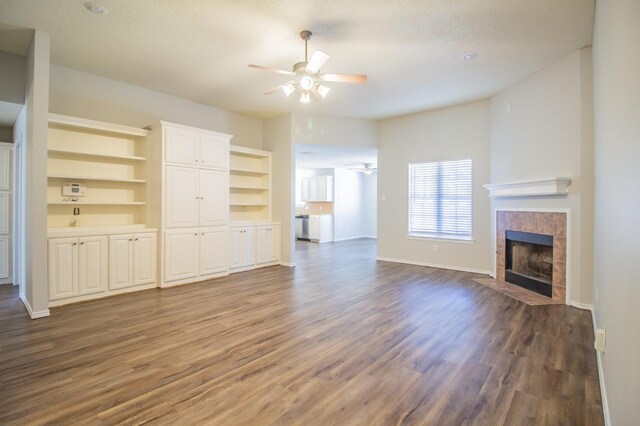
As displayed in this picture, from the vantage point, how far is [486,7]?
117 inches

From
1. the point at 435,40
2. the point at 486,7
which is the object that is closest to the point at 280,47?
the point at 435,40

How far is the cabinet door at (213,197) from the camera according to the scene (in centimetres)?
510

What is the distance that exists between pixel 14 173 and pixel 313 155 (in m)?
5.61

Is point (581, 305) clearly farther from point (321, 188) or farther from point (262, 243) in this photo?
point (321, 188)

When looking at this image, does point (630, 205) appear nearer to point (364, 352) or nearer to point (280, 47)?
point (364, 352)

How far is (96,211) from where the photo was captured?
4.61 m

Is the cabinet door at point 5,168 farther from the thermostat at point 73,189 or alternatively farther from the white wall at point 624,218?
the white wall at point 624,218

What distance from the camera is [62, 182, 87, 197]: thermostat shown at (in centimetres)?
426

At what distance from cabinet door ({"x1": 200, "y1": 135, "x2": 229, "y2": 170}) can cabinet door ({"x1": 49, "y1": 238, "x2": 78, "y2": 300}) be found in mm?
2035

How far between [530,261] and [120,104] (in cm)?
647

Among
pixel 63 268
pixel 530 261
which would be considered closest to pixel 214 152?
pixel 63 268

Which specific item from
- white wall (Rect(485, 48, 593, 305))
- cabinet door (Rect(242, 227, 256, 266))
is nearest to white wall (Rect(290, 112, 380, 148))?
cabinet door (Rect(242, 227, 256, 266))

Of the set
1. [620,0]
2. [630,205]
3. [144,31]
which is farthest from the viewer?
[144,31]

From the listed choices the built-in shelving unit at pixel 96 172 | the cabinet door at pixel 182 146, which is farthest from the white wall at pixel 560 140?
the built-in shelving unit at pixel 96 172
